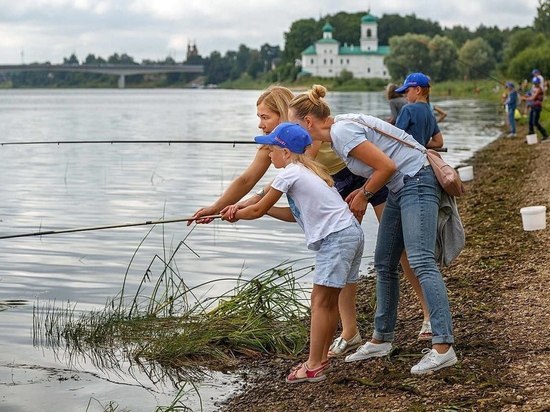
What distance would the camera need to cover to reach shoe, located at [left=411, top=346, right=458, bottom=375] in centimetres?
587

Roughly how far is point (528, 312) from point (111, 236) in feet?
25.4

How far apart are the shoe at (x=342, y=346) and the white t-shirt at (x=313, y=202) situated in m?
1.02

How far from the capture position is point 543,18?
103875 mm

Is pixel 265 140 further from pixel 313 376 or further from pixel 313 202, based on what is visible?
pixel 313 376

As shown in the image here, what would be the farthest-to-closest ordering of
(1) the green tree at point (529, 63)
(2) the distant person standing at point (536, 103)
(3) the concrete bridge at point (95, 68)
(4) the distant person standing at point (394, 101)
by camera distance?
(3) the concrete bridge at point (95, 68), (1) the green tree at point (529, 63), (2) the distant person standing at point (536, 103), (4) the distant person standing at point (394, 101)

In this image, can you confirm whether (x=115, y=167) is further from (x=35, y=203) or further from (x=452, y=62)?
(x=452, y=62)

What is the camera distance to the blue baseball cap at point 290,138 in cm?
579

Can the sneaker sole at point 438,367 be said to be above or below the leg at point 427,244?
below

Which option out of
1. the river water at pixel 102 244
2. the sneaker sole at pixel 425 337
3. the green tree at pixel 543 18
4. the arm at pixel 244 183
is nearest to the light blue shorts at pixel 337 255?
the arm at pixel 244 183

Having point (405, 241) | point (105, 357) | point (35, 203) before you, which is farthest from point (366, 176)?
point (35, 203)

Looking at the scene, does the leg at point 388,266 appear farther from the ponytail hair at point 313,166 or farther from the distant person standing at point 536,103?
the distant person standing at point 536,103

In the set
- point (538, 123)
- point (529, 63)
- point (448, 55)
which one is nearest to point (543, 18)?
point (448, 55)

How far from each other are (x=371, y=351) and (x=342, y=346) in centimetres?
33

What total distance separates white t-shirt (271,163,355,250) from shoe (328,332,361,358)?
102 centimetres
